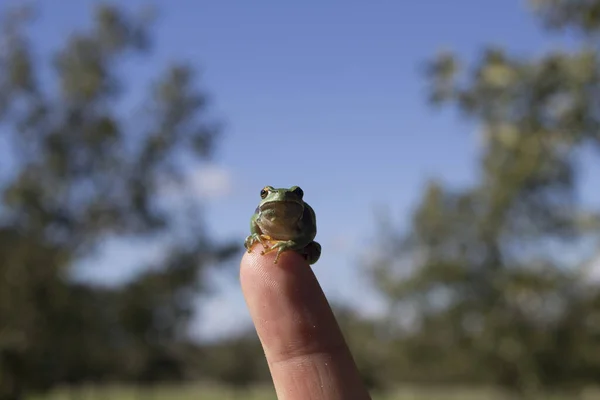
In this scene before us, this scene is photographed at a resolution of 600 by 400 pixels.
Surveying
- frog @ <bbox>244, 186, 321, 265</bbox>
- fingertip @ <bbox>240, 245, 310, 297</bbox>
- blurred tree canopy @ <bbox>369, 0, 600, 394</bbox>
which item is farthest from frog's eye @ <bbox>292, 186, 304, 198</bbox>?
blurred tree canopy @ <bbox>369, 0, 600, 394</bbox>

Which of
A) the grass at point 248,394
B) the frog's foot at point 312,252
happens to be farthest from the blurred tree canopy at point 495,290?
the frog's foot at point 312,252

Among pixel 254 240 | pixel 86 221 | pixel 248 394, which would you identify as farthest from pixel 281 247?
pixel 248 394

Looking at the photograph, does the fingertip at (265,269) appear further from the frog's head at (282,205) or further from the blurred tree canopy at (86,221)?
the blurred tree canopy at (86,221)

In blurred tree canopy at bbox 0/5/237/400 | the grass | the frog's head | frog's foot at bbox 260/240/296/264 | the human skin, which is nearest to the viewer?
the human skin

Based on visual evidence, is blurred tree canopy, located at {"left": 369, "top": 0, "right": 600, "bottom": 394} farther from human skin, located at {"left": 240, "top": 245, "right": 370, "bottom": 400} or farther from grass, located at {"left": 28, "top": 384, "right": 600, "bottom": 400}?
human skin, located at {"left": 240, "top": 245, "right": 370, "bottom": 400}

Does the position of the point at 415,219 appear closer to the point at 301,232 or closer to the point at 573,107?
the point at 573,107

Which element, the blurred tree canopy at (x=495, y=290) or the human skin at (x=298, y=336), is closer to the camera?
the human skin at (x=298, y=336)

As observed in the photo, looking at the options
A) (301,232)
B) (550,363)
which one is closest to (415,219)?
(550,363)
